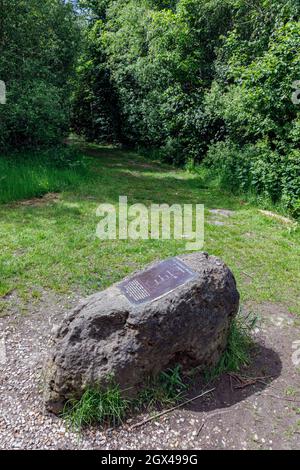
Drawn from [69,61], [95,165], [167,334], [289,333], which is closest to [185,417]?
[167,334]

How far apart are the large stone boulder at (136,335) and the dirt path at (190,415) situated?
0.17 meters

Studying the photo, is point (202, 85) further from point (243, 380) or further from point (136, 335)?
point (136, 335)

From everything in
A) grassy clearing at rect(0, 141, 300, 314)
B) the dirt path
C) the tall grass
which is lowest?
the dirt path

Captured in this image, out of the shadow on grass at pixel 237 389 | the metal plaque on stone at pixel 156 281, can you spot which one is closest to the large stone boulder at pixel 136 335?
the metal plaque on stone at pixel 156 281

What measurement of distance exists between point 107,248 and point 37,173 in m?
3.31

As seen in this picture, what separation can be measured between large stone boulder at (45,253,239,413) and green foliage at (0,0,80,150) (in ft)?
22.4

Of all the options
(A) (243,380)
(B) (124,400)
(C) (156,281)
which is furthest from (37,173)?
(A) (243,380)

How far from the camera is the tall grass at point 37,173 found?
6.27 metres

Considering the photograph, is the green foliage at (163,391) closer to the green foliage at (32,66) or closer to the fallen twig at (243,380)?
the fallen twig at (243,380)

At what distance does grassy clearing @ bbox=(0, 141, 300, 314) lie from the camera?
12.2 ft

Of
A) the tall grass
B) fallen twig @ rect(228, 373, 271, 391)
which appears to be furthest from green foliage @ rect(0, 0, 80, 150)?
fallen twig @ rect(228, 373, 271, 391)

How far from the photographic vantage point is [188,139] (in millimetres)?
9914

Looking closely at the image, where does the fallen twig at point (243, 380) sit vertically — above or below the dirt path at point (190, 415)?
above

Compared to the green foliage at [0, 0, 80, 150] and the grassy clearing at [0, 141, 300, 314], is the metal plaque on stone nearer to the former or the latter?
the grassy clearing at [0, 141, 300, 314]
